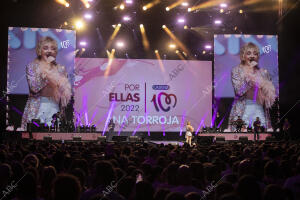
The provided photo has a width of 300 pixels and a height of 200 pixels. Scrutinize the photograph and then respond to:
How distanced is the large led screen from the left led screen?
8.89 metres

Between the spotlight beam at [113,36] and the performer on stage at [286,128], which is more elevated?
the spotlight beam at [113,36]

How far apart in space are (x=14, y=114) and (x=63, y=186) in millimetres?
18620

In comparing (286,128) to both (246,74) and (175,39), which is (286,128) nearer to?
(246,74)

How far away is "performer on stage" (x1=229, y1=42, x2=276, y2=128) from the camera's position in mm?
20688

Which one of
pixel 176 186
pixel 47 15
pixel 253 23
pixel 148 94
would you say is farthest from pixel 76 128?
pixel 176 186

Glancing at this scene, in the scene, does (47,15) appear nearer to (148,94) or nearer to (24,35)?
(24,35)

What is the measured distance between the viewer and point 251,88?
20.9 metres

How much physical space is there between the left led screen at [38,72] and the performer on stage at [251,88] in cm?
984

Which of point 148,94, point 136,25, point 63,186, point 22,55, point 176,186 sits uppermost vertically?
point 136,25

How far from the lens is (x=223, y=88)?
21.2 m

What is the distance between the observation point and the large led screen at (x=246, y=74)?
68.1 feet

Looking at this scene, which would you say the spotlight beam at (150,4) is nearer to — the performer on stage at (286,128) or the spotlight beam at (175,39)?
the spotlight beam at (175,39)

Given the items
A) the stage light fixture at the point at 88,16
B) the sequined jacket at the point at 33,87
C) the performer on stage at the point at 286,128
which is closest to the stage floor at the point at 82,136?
the performer on stage at the point at 286,128

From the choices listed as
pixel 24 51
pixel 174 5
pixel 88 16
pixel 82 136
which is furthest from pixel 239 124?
pixel 24 51
